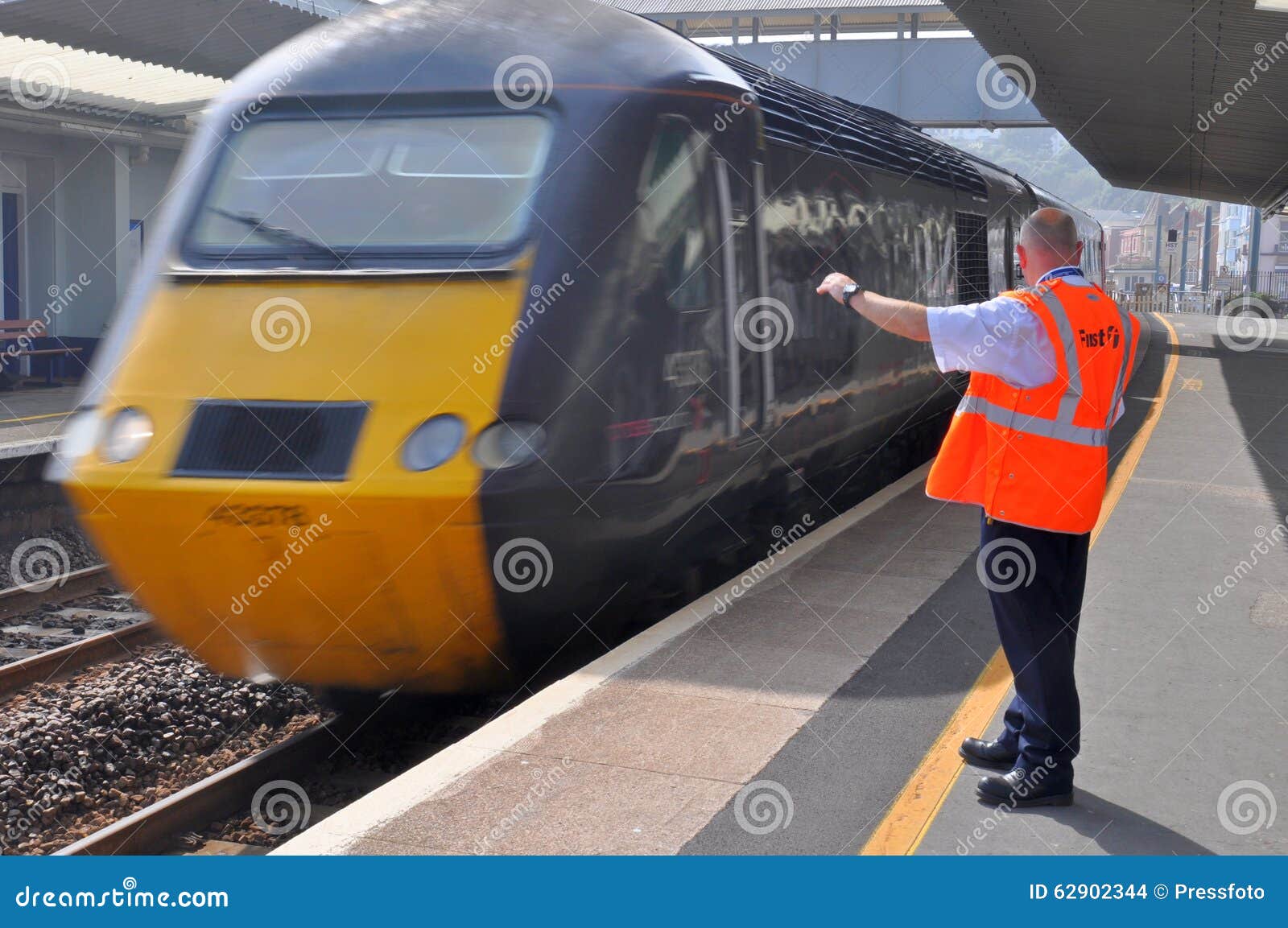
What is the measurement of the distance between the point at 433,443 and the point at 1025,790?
2525mm

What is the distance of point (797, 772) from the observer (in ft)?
14.6

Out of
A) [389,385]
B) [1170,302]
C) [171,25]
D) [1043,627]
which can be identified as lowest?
[1043,627]

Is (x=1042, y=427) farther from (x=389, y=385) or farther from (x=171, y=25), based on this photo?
(x=171, y=25)

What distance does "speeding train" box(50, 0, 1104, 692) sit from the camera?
5.34 metres

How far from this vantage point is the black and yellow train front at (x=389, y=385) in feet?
17.4

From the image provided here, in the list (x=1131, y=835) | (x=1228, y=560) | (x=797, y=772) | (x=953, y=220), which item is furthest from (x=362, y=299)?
(x=953, y=220)

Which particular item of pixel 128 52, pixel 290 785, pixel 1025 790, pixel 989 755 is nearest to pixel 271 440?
pixel 290 785

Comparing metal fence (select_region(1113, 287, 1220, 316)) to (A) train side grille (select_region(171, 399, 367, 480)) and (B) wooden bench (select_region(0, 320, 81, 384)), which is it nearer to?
(B) wooden bench (select_region(0, 320, 81, 384))

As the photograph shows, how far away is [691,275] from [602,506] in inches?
49.7

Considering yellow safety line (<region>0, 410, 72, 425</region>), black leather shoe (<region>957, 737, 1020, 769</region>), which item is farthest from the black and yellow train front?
yellow safety line (<region>0, 410, 72, 425</region>)

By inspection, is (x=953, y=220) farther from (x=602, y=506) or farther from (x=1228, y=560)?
(x=602, y=506)

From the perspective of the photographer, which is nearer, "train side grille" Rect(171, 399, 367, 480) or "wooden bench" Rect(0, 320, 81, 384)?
"train side grille" Rect(171, 399, 367, 480)

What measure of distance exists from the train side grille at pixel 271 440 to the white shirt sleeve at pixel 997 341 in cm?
245

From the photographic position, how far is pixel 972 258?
12.8 m
